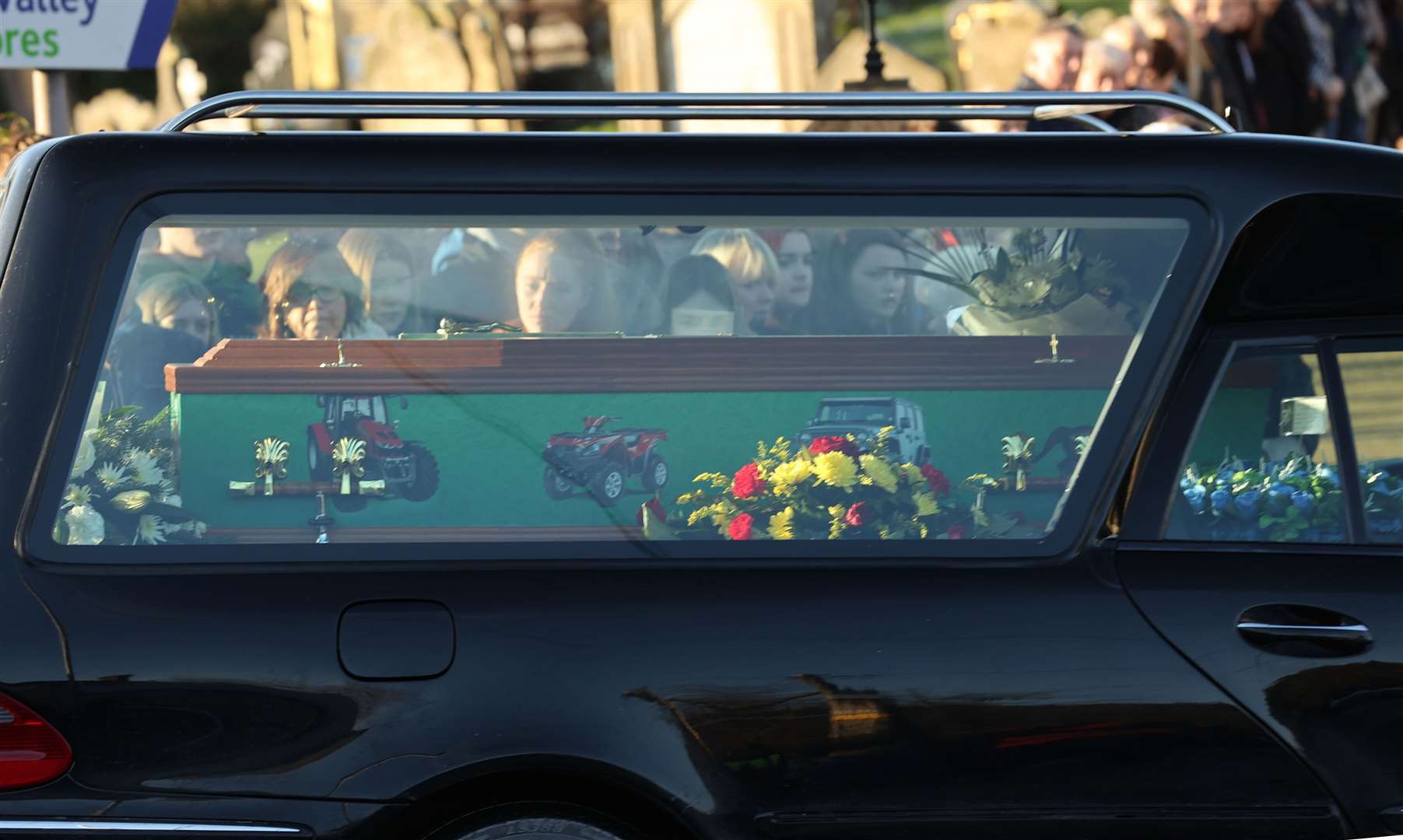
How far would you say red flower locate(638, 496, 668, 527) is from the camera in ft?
9.39

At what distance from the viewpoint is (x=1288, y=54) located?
10.3 metres

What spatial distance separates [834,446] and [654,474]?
12.5 inches

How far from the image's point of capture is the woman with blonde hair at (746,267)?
2.87m

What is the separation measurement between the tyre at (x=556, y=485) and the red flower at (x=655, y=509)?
4.9 inches

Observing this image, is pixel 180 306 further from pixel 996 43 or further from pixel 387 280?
pixel 996 43

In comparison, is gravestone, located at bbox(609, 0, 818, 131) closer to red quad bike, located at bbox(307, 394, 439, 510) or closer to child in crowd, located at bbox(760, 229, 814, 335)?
child in crowd, located at bbox(760, 229, 814, 335)

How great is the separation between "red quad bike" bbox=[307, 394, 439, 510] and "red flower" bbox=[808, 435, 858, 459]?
2.14 ft

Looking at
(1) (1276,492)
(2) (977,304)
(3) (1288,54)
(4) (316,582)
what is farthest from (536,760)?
(3) (1288,54)

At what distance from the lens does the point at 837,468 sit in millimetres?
2896

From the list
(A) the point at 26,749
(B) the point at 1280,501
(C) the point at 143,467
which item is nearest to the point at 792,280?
(B) the point at 1280,501

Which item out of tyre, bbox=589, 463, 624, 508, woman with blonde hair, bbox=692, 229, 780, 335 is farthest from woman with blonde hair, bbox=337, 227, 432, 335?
woman with blonde hair, bbox=692, 229, 780, 335

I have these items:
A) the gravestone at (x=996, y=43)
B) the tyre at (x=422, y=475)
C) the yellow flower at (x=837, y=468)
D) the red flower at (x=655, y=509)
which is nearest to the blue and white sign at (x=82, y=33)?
the tyre at (x=422, y=475)

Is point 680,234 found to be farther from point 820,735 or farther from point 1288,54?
point 1288,54

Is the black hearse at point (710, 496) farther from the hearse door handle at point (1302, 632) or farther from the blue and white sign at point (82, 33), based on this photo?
the blue and white sign at point (82, 33)
